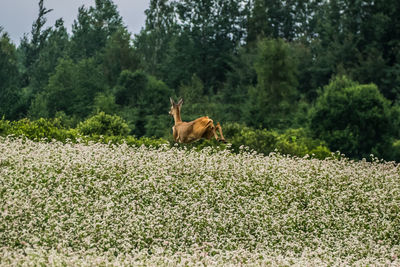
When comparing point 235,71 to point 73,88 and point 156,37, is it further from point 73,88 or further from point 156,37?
point 73,88

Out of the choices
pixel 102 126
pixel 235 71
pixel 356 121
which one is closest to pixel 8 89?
pixel 235 71

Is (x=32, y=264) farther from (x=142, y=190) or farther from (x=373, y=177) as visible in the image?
(x=373, y=177)

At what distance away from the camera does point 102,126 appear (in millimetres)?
24766

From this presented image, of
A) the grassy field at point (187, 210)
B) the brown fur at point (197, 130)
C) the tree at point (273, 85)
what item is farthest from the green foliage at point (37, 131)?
the tree at point (273, 85)

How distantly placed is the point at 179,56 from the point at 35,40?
47.0ft

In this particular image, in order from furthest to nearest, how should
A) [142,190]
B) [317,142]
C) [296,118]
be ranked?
[296,118]
[317,142]
[142,190]

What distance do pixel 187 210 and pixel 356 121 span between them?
21065 millimetres

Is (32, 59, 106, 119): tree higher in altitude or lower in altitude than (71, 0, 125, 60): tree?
lower

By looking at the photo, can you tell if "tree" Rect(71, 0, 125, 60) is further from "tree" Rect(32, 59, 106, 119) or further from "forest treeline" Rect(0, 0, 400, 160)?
"tree" Rect(32, 59, 106, 119)

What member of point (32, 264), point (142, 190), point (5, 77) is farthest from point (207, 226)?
point (5, 77)

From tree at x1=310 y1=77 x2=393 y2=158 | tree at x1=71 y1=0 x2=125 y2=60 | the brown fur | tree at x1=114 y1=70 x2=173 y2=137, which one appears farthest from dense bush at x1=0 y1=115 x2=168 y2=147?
tree at x1=71 y1=0 x2=125 y2=60

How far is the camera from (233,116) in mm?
42625

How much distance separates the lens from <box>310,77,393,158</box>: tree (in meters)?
Result: 29.9

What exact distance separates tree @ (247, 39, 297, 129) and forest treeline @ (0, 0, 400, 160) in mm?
86
